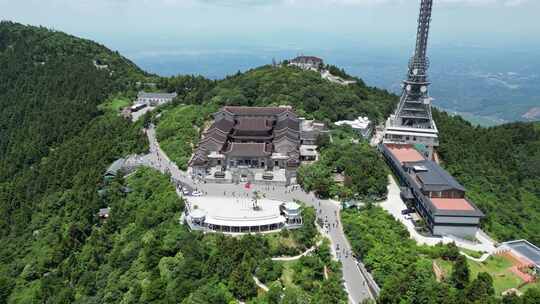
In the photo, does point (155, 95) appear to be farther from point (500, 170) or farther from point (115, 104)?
point (500, 170)

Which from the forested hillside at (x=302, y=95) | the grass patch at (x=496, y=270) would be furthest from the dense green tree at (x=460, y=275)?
the forested hillside at (x=302, y=95)

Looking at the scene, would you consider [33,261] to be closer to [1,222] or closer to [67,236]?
[67,236]

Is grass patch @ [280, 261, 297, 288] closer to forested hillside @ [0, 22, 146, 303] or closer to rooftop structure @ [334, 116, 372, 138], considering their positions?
forested hillside @ [0, 22, 146, 303]

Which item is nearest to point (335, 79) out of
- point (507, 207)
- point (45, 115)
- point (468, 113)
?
point (507, 207)

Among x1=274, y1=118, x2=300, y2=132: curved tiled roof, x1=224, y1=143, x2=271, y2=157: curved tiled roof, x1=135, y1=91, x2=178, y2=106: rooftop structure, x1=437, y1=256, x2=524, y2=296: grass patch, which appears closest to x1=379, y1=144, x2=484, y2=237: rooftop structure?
x1=437, y1=256, x2=524, y2=296: grass patch

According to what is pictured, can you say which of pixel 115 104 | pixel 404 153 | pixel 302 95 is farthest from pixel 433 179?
pixel 115 104

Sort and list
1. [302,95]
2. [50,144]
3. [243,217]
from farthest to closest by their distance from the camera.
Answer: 1. [50,144]
2. [302,95]
3. [243,217]
